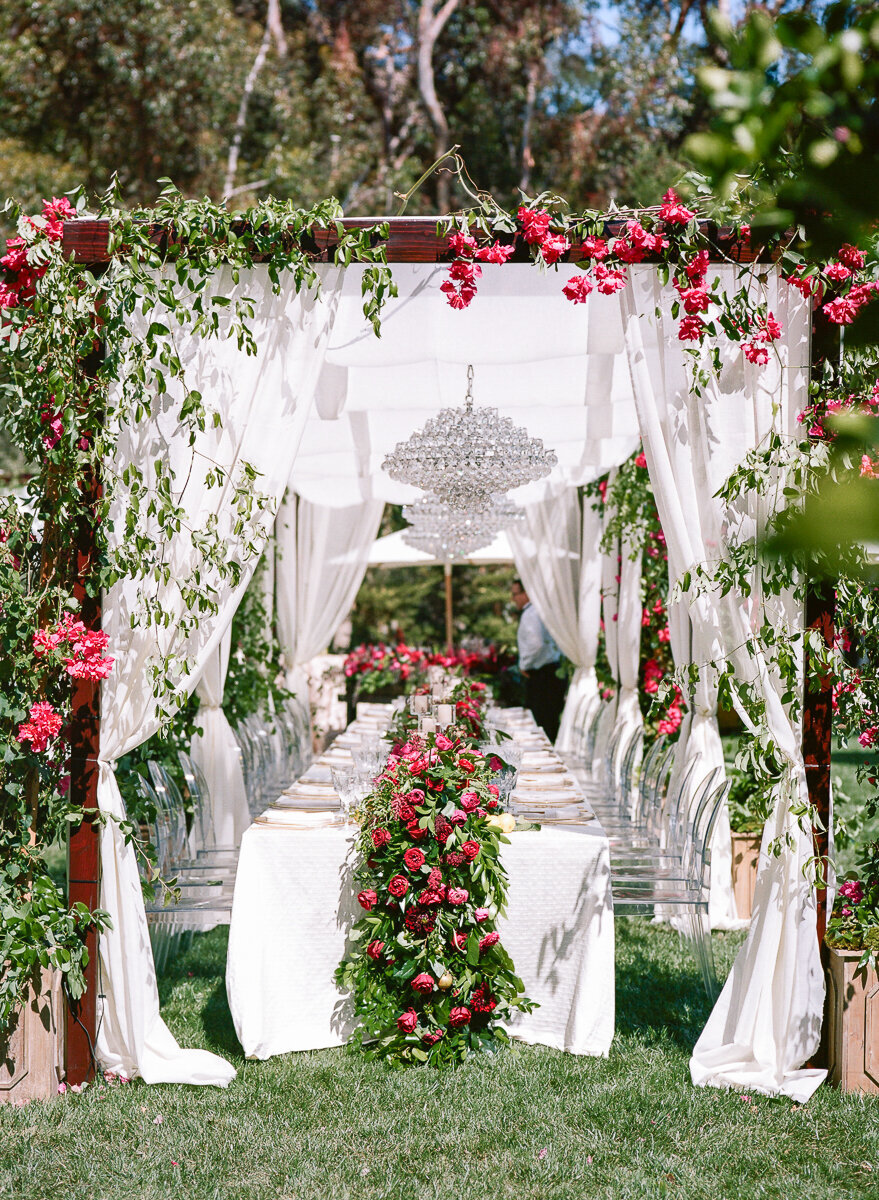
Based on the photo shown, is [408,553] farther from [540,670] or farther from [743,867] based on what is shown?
[743,867]

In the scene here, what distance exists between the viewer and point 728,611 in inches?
130

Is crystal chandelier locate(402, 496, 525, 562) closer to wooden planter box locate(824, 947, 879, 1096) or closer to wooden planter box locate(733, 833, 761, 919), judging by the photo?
wooden planter box locate(733, 833, 761, 919)

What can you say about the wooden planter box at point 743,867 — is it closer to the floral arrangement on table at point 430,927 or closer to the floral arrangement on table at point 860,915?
the floral arrangement on table at point 860,915

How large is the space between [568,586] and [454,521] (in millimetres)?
1371

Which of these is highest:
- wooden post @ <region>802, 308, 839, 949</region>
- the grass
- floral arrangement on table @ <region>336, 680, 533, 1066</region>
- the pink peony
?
the pink peony

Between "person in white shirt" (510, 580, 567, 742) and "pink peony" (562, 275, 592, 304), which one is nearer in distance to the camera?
"pink peony" (562, 275, 592, 304)

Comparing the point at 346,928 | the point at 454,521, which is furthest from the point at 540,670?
the point at 346,928

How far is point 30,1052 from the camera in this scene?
3.07m

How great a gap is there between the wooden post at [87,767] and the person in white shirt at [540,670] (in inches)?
220

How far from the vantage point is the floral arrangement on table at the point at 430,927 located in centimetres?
336

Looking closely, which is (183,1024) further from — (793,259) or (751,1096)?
(793,259)

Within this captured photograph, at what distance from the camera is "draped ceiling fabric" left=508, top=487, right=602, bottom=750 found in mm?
7242

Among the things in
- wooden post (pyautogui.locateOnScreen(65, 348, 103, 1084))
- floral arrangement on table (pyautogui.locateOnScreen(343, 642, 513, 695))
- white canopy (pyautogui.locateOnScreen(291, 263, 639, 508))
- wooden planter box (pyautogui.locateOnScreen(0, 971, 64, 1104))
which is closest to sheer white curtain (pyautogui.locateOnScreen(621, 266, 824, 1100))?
white canopy (pyautogui.locateOnScreen(291, 263, 639, 508))

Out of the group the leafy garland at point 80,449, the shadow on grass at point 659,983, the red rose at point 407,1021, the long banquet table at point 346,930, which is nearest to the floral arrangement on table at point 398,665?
the shadow on grass at point 659,983
